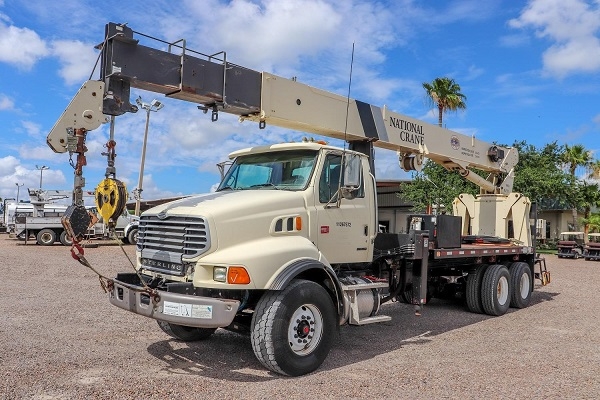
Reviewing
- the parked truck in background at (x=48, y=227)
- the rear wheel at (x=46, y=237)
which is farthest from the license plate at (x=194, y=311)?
the rear wheel at (x=46, y=237)

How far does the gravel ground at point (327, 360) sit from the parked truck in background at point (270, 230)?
461 mm

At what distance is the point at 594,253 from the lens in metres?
29.5

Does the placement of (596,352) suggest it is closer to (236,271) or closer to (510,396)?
(510,396)

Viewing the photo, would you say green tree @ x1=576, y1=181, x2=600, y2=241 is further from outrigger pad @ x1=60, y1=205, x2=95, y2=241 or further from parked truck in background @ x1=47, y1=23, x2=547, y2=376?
outrigger pad @ x1=60, y1=205, x2=95, y2=241

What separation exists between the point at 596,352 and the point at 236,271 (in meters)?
5.12

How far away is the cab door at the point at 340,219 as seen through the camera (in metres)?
6.67

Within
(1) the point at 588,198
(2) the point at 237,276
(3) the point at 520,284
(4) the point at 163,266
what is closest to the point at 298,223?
(2) the point at 237,276

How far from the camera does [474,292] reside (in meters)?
10.3

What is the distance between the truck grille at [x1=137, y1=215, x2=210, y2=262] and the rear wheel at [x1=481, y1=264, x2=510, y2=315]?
6.49 meters

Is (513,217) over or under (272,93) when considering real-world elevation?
under

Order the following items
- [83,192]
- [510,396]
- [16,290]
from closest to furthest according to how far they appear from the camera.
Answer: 1. [510,396]
2. [83,192]
3. [16,290]

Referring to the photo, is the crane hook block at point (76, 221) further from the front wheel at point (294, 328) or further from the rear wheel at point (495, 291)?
the rear wheel at point (495, 291)

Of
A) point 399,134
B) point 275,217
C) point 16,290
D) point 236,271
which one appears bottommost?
point 16,290

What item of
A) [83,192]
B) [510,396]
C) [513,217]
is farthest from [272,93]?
[513,217]
